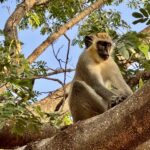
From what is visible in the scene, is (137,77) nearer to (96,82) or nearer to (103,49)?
(96,82)

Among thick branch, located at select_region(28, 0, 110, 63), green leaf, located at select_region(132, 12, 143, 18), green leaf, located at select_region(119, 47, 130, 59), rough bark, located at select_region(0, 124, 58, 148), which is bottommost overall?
rough bark, located at select_region(0, 124, 58, 148)

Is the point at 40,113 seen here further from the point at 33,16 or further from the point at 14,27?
the point at 33,16

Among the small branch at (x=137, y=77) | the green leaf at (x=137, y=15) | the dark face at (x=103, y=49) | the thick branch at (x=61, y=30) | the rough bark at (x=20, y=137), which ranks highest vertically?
the thick branch at (x=61, y=30)

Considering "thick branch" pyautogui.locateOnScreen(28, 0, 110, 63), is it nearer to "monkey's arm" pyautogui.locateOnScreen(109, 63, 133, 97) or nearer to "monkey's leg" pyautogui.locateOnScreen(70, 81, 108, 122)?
"monkey's arm" pyautogui.locateOnScreen(109, 63, 133, 97)

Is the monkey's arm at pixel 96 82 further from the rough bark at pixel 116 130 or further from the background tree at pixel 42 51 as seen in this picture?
the rough bark at pixel 116 130

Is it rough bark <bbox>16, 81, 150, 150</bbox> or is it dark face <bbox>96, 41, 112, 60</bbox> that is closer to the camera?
rough bark <bbox>16, 81, 150, 150</bbox>

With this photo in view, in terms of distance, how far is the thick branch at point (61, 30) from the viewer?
8.14m

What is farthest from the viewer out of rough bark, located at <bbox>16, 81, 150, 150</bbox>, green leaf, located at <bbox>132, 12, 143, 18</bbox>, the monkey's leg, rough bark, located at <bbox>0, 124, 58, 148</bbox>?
the monkey's leg

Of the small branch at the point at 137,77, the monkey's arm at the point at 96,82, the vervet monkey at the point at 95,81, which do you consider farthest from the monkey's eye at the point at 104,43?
the small branch at the point at 137,77

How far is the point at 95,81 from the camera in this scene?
584cm

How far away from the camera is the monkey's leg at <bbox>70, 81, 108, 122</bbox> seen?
17.1 feet

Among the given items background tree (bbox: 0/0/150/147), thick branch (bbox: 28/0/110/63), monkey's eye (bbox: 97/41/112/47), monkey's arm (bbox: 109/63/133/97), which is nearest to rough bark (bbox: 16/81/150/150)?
background tree (bbox: 0/0/150/147)

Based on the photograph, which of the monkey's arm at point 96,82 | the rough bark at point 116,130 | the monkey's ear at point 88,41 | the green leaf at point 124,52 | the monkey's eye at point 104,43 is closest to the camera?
the rough bark at point 116,130

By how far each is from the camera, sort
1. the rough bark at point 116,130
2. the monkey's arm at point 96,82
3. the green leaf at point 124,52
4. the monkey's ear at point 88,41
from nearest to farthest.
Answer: the rough bark at point 116,130, the green leaf at point 124,52, the monkey's arm at point 96,82, the monkey's ear at point 88,41
